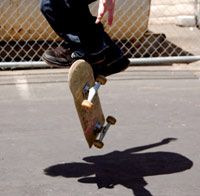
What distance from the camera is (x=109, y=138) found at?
208 inches

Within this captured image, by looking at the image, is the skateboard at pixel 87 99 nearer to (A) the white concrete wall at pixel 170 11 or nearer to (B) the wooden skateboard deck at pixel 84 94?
(B) the wooden skateboard deck at pixel 84 94

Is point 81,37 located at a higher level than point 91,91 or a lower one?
higher

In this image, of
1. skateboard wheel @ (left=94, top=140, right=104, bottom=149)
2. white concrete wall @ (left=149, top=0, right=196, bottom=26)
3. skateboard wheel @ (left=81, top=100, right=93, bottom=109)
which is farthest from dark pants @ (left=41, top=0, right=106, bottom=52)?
white concrete wall @ (left=149, top=0, right=196, bottom=26)

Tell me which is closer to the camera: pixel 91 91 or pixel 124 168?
pixel 91 91

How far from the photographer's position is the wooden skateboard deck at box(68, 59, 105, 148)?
13.6ft

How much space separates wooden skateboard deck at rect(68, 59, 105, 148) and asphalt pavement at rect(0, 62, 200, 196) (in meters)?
0.38

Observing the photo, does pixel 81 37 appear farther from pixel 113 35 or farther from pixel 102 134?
pixel 113 35

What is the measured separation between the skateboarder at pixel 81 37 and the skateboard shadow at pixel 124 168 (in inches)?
26.8

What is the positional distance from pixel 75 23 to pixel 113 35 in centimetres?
358

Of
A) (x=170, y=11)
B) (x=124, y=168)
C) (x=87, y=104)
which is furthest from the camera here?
(x=170, y=11)

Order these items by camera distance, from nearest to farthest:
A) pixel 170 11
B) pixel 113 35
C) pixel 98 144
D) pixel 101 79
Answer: pixel 98 144, pixel 101 79, pixel 113 35, pixel 170 11

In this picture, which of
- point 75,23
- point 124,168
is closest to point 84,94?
point 75,23

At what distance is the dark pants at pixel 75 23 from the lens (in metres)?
4.23

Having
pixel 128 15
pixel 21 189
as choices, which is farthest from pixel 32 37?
pixel 21 189
